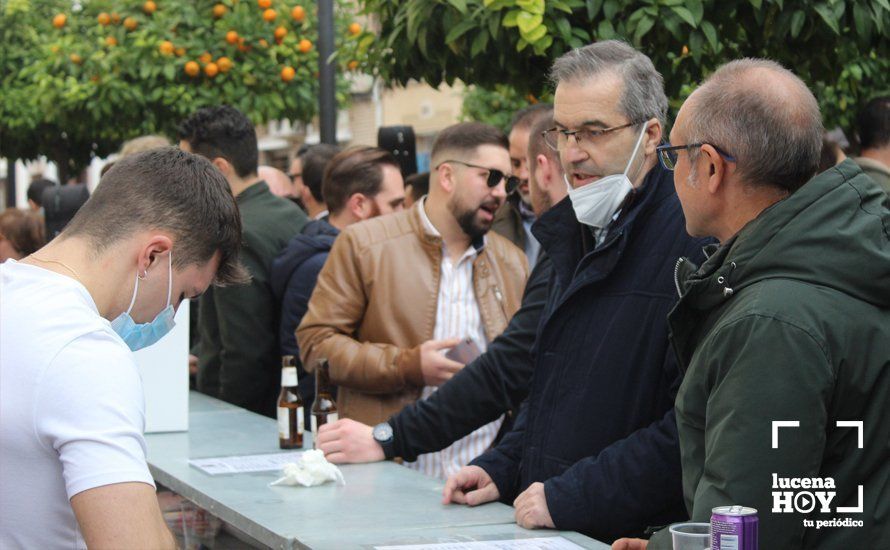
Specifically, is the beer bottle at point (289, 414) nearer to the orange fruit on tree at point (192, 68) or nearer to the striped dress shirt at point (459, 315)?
the striped dress shirt at point (459, 315)

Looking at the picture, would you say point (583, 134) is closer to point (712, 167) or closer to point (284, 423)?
point (712, 167)

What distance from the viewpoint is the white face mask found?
381 centimetres

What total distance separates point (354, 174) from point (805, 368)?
174 inches

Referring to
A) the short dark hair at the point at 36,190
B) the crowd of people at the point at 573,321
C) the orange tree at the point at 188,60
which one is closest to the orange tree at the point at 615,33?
the crowd of people at the point at 573,321

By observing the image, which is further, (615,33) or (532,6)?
(615,33)

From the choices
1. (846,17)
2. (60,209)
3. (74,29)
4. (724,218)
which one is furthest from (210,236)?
(74,29)

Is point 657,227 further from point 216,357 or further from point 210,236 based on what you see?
point 216,357

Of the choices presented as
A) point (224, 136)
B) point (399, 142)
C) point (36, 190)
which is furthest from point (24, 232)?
point (36, 190)

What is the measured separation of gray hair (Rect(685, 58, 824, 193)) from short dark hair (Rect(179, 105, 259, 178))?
423 centimetres

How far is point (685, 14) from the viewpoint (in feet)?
16.3

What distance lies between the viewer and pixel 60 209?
761 centimetres

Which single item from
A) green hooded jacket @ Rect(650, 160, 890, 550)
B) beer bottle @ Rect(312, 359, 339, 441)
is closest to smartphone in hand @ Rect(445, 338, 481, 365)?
beer bottle @ Rect(312, 359, 339, 441)

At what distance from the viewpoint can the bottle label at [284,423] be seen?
490cm

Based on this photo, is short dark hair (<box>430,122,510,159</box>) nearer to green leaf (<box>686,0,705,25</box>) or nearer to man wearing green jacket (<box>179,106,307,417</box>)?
green leaf (<box>686,0,705,25</box>)
